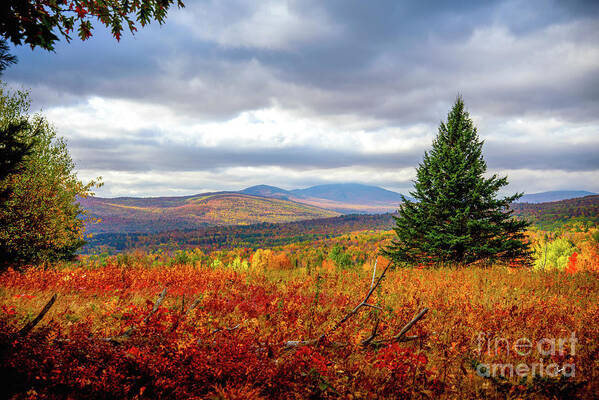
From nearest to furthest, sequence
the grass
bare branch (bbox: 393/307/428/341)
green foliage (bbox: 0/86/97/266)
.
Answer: the grass
bare branch (bbox: 393/307/428/341)
green foliage (bbox: 0/86/97/266)

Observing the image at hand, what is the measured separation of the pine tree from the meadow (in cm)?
958

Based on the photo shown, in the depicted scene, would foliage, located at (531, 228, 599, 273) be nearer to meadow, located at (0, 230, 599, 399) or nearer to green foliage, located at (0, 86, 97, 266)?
meadow, located at (0, 230, 599, 399)

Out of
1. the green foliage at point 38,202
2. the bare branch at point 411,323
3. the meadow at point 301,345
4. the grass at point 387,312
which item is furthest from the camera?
→ the green foliage at point 38,202

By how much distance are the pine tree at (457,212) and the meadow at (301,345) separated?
9585 millimetres

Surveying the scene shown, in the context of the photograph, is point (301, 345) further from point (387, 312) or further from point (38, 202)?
point (38, 202)

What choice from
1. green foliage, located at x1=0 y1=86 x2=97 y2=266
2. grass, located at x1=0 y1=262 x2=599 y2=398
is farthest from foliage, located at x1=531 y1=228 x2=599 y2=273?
green foliage, located at x1=0 y1=86 x2=97 y2=266

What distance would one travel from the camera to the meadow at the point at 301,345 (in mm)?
3521

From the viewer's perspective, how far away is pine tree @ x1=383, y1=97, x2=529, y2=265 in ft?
57.4

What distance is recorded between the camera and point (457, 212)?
691 inches

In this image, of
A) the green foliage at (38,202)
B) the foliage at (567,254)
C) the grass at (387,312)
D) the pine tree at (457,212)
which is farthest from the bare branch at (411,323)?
the foliage at (567,254)

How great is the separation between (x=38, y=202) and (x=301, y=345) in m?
21.1

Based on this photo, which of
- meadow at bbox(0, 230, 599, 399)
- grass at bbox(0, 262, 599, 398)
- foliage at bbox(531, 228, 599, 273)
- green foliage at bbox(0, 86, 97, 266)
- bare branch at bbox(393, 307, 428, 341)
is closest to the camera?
meadow at bbox(0, 230, 599, 399)

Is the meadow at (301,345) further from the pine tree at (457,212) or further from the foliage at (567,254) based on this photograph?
the foliage at (567,254)

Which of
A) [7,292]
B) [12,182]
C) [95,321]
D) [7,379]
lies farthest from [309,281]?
[12,182]
